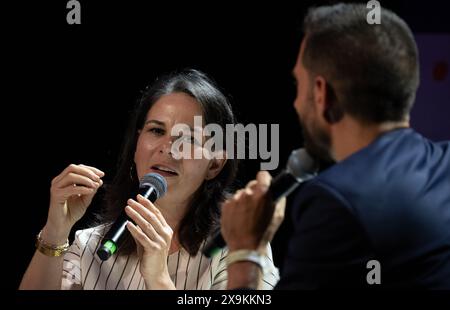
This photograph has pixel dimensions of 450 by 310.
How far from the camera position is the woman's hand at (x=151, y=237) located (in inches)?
72.2

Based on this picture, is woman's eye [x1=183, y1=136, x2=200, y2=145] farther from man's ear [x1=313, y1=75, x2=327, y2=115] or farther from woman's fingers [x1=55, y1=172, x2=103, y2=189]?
man's ear [x1=313, y1=75, x2=327, y2=115]

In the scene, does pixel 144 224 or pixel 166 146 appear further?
pixel 166 146

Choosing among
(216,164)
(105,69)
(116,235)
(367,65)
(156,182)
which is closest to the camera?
(367,65)

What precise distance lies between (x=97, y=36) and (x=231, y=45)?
1.83 feet

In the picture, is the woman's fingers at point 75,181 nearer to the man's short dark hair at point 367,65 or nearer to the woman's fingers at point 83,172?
the woman's fingers at point 83,172

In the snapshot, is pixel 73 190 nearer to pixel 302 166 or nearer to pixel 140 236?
pixel 140 236

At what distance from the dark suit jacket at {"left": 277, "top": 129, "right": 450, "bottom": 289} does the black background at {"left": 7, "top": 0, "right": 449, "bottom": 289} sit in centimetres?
142

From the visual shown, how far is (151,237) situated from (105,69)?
3.73 feet

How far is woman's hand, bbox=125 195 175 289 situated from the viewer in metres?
1.83

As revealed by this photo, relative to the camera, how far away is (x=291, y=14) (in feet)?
9.47

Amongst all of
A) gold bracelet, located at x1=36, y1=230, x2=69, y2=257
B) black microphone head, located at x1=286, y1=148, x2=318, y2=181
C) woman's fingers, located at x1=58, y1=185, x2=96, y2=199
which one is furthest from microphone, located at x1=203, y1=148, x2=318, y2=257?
gold bracelet, located at x1=36, y1=230, x2=69, y2=257

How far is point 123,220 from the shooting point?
1804 mm

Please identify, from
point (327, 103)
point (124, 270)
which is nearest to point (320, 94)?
point (327, 103)
